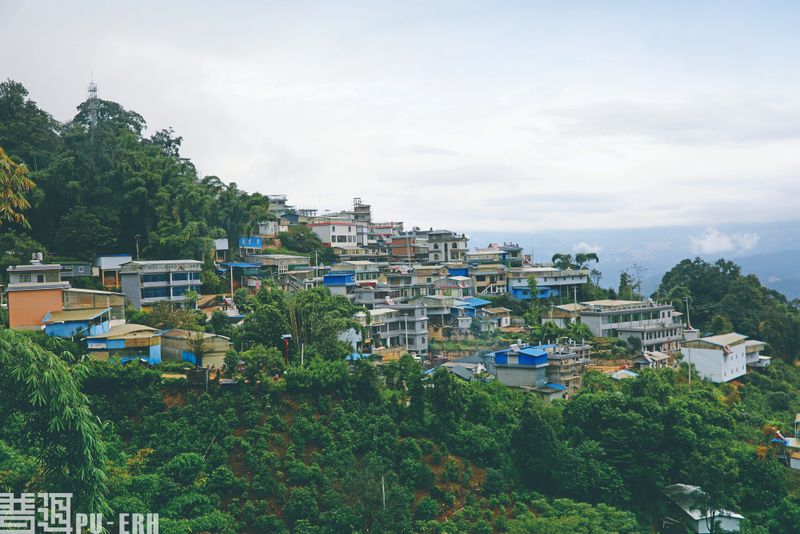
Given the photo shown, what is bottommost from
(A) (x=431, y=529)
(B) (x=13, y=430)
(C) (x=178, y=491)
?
(A) (x=431, y=529)

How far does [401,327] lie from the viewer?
35.4 meters

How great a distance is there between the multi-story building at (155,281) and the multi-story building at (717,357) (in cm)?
2636

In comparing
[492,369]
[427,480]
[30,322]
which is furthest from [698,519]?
[30,322]

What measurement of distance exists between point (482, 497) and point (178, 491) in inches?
329

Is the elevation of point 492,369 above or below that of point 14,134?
below

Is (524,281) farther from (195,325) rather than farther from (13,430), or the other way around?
(13,430)

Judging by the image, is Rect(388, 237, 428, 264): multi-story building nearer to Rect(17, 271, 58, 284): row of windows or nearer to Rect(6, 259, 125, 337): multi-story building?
Rect(6, 259, 125, 337): multi-story building

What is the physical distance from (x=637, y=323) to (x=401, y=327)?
14.2 m

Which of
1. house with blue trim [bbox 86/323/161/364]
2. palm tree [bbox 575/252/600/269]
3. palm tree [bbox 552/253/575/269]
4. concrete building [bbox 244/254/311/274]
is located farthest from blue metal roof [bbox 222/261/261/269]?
palm tree [bbox 575/252/600/269]

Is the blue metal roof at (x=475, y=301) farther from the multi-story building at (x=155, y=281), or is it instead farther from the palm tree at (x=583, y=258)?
the multi-story building at (x=155, y=281)

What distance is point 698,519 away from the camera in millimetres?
20328

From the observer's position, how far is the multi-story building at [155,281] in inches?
1240

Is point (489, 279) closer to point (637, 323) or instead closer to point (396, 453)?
point (637, 323)

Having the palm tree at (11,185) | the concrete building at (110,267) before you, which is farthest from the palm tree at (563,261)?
the palm tree at (11,185)
